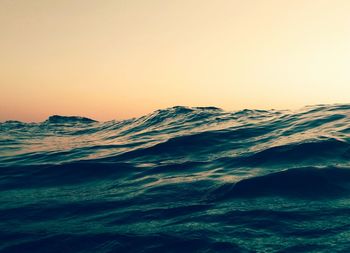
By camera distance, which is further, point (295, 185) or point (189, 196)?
point (295, 185)

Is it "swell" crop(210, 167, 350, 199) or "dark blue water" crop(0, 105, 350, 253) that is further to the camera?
"swell" crop(210, 167, 350, 199)

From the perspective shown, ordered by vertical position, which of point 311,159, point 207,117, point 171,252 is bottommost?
point 171,252

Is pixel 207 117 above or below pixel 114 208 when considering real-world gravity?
above

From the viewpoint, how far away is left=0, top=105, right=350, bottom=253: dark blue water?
723 centimetres

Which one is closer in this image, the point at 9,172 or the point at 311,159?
the point at 311,159

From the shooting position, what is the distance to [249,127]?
20281mm

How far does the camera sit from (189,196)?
980 centimetres

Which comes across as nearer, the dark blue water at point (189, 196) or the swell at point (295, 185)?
the dark blue water at point (189, 196)

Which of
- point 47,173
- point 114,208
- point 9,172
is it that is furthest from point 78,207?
point 9,172

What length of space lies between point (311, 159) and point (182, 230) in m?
6.49

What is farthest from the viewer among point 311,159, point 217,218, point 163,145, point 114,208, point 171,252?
point 163,145

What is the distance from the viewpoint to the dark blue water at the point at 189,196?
7.23 metres

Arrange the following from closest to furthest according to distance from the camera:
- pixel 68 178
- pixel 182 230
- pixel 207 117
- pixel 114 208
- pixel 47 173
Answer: pixel 182 230, pixel 114 208, pixel 68 178, pixel 47 173, pixel 207 117

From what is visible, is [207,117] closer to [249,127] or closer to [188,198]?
[249,127]
